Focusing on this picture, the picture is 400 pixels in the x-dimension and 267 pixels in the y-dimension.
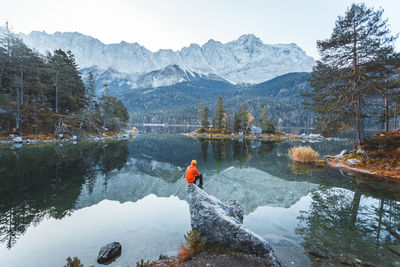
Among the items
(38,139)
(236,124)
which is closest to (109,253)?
(38,139)

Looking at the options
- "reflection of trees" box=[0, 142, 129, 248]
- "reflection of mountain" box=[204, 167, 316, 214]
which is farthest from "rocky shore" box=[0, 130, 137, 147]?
"reflection of mountain" box=[204, 167, 316, 214]

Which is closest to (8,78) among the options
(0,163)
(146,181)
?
(0,163)

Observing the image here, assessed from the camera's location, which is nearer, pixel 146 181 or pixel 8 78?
pixel 146 181

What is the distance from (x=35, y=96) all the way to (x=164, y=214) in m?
60.0

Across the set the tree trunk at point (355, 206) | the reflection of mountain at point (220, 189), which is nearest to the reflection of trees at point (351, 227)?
the tree trunk at point (355, 206)

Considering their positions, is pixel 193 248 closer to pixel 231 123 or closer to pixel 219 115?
pixel 219 115

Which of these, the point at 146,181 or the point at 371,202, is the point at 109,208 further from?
the point at 371,202

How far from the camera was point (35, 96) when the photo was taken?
49125 millimetres

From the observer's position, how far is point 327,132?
26422 millimetres

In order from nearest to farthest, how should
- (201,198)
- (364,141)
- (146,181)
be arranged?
(201,198), (146,181), (364,141)

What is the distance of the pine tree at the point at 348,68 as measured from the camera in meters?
21.6

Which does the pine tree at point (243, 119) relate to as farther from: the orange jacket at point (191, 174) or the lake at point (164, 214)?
the orange jacket at point (191, 174)

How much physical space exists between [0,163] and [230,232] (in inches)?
1137

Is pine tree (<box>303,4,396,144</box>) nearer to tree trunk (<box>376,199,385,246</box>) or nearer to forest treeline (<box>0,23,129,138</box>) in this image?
tree trunk (<box>376,199,385,246</box>)
